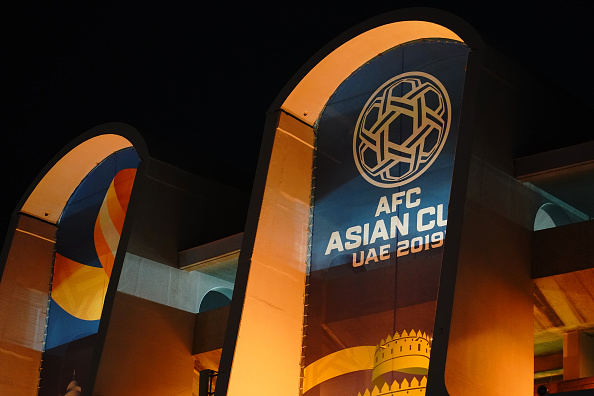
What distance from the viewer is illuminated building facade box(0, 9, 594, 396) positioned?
40.1 feet

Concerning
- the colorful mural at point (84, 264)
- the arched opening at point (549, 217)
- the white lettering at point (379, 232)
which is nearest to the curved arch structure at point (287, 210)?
the white lettering at point (379, 232)

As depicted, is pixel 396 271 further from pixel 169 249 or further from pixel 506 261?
pixel 169 249

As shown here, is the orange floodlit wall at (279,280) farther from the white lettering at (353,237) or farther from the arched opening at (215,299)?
the arched opening at (215,299)

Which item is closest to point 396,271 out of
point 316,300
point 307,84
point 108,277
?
point 316,300

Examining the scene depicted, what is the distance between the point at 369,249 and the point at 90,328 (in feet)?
22.1

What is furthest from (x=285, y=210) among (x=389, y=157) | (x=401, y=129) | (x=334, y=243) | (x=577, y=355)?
(x=577, y=355)

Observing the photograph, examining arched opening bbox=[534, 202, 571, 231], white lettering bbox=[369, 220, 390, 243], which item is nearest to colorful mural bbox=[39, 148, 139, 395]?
white lettering bbox=[369, 220, 390, 243]

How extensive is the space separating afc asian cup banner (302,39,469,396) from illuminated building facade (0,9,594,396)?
3cm

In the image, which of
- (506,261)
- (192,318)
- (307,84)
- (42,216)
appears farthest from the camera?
(42,216)

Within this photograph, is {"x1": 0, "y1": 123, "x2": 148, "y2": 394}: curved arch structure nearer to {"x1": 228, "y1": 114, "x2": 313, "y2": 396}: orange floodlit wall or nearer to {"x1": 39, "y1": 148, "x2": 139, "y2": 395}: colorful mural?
{"x1": 39, "y1": 148, "x2": 139, "y2": 395}: colorful mural

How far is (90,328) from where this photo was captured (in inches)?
720

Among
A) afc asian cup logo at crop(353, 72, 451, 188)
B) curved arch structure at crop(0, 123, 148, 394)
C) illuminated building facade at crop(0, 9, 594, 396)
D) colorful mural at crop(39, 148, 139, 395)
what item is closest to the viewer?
Answer: illuminated building facade at crop(0, 9, 594, 396)

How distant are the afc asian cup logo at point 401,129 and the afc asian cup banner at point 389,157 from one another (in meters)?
0.01

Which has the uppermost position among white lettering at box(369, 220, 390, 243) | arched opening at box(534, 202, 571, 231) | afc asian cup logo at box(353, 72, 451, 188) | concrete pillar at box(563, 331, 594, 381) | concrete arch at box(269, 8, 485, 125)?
concrete arch at box(269, 8, 485, 125)
